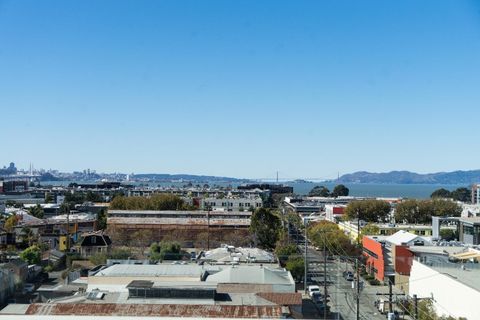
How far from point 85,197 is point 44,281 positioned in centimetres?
2439

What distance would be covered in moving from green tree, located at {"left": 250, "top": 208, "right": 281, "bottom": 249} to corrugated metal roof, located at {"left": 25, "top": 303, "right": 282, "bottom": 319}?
29.8 ft

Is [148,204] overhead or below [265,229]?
overhead

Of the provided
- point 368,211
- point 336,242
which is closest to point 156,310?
point 336,242

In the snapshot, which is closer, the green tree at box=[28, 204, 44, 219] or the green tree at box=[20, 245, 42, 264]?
the green tree at box=[20, 245, 42, 264]

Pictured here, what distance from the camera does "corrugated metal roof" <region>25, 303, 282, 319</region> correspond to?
548 cm

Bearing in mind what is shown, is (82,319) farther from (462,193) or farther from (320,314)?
(462,193)

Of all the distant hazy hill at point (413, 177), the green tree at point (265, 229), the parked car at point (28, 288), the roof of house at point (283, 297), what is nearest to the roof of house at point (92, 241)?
the parked car at point (28, 288)

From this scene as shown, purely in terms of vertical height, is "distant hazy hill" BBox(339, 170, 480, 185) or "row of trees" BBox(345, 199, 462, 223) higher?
"distant hazy hill" BBox(339, 170, 480, 185)

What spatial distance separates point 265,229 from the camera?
14.9 metres

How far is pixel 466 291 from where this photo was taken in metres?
6.83

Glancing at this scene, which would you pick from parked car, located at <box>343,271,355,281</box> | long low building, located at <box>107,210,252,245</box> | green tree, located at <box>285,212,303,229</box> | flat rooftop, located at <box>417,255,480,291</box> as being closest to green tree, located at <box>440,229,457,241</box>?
parked car, located at <box>343,271,355,281</box>

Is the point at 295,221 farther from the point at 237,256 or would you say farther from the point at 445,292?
the point at 445,292

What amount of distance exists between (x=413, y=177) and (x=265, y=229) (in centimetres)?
12786

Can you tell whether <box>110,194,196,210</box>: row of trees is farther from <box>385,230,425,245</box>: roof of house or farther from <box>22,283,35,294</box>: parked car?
<box>22,283,35,294</box>: parked car
